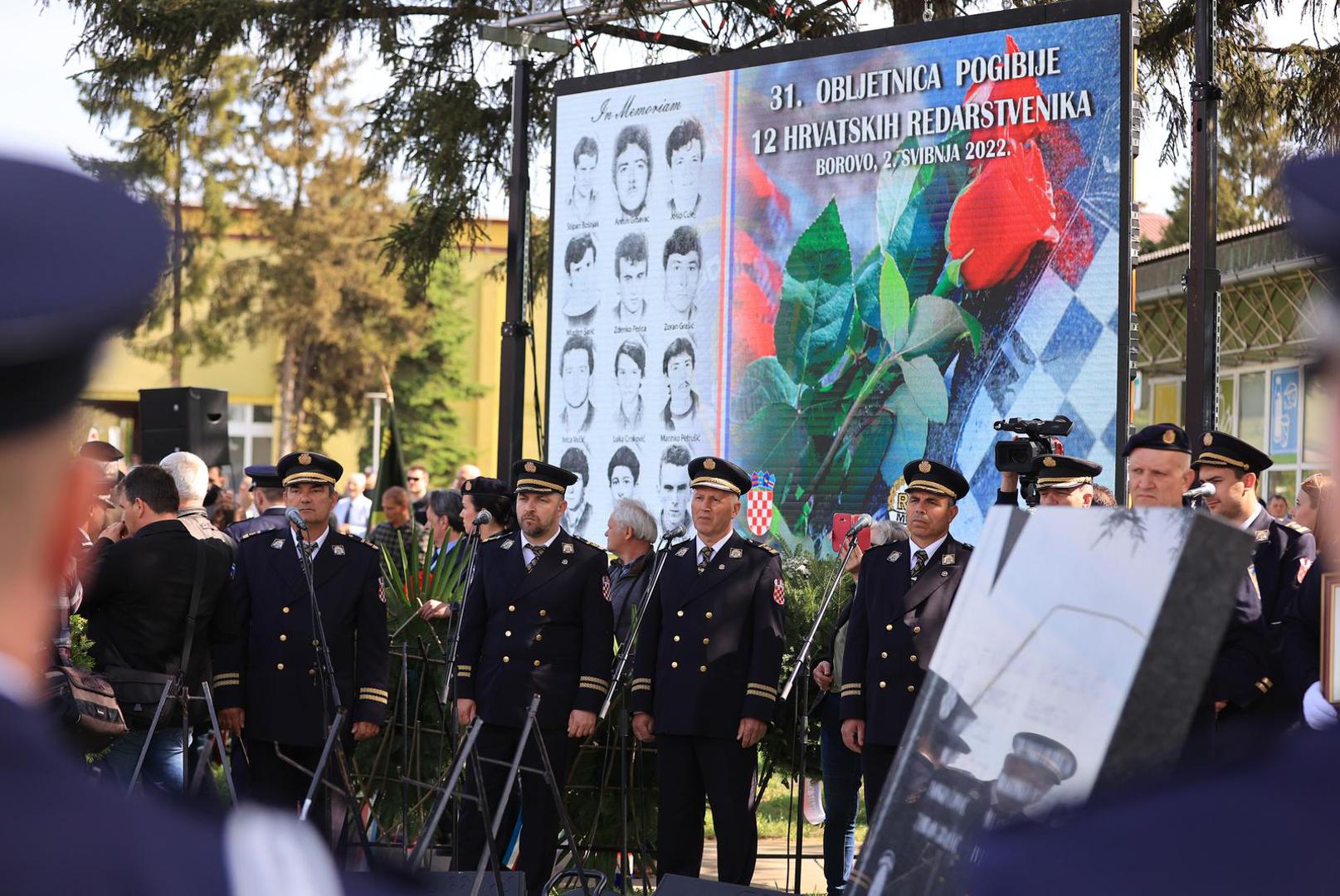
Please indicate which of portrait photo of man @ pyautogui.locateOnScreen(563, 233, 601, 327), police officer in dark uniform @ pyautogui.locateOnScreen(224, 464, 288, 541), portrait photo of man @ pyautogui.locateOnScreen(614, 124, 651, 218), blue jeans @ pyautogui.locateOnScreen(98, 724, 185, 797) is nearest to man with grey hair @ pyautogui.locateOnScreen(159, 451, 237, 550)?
blue jeans @ pyautogui.locateOnScreen(98, 724, 185, 797)

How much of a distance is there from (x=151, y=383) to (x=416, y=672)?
123 feet

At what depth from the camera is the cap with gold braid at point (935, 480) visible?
286 inches

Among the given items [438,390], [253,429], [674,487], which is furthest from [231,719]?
[253,429]

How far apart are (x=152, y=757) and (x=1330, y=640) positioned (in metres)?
5.13

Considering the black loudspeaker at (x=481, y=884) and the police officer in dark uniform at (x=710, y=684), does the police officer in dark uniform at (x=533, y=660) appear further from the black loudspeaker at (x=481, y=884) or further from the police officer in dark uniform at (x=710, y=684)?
the black loudspeaker at (x=481, y=884)

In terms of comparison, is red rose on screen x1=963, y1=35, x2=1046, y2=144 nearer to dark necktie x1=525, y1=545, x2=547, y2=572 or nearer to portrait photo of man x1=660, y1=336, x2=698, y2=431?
portrait photo of man x1=660, y1=336, x2=698, y2=431

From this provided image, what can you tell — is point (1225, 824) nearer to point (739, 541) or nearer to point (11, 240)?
point (11, 240)

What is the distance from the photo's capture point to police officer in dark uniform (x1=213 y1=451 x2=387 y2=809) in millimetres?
7746

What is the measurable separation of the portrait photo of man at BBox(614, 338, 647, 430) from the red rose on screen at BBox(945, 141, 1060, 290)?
2.79m

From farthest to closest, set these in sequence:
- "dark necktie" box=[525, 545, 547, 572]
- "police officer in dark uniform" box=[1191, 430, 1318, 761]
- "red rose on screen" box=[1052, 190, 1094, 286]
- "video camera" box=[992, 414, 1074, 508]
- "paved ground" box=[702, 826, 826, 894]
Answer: "red rose on screen" box=[1052, 190, 1094, 286] < "paved ground" box=[702, 826, 826, 894] < "dark necktie" box=[525, 545, 547, 572] < "video camera" box=[992, 414, 1074, 508] < "police officer in dark uniform" box=[1191, 430, 1318, 761]

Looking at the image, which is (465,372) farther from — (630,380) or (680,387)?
(680,387)

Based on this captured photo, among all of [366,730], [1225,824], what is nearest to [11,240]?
[1225,824]

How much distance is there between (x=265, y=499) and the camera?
10844 millimetres

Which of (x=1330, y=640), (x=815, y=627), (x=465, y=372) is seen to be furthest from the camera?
(x=465, y=372)
